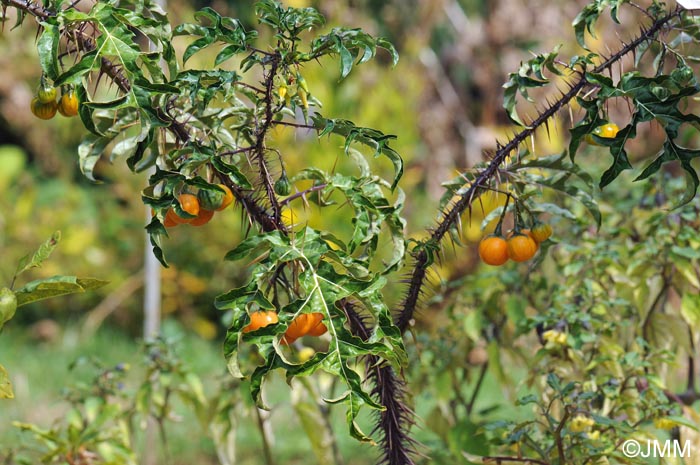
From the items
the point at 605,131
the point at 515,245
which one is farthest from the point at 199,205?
the point at 605,131

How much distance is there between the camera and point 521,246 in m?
1.55

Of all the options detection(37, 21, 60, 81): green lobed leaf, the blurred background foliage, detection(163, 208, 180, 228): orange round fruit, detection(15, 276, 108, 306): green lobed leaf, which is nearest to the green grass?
the blurred background foliage

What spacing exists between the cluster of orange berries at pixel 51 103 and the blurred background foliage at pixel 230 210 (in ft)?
6.18

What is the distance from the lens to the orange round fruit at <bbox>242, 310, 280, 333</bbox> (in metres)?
1.29

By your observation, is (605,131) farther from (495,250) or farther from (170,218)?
(170,218)

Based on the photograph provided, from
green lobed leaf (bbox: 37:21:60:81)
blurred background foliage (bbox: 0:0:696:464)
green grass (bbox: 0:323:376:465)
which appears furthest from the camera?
blurred background foliage (bbox: 0:0:696:464)

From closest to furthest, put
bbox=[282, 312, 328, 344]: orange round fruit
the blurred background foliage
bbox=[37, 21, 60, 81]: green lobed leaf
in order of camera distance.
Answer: bbox=[37, 21, 60, 81]: green lobed leaf, bbox=[282, 312, 328, 344]: orange round fruit, the blurred background foliage

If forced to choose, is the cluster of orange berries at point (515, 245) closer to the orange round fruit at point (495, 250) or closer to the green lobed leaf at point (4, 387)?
the orange round fruit at point (495, 250)

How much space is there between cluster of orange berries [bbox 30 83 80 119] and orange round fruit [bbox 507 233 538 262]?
829 millimetres

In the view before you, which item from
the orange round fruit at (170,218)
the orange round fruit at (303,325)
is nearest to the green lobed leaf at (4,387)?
the orange round fruit at (170,218)

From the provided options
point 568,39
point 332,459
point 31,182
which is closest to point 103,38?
point 332,459

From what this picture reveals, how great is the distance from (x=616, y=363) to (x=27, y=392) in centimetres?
287

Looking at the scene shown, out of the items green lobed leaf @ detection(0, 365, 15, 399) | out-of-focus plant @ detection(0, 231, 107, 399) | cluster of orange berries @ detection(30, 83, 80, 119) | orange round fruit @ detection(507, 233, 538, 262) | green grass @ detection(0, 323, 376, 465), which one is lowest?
green lobed leaf @ detection(0, 365, 15, 399)

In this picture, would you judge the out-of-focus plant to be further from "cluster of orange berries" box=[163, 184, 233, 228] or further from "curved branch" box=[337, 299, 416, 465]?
"curved branch" box=[337, 299, 416, 465]
